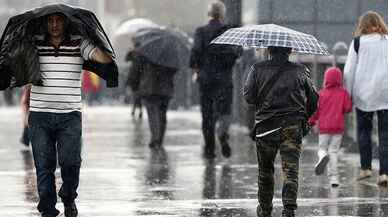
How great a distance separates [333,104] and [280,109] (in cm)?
295

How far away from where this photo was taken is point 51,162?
9.67 m

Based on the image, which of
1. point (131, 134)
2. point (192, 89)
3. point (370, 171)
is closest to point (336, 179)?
point (370, 171)

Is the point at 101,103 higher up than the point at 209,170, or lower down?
lower down

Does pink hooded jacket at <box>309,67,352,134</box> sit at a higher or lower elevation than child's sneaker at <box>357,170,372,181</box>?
higher

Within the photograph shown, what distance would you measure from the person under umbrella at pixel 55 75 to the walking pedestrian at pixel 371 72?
13.1 ft

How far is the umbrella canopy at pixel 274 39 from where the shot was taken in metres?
10.1

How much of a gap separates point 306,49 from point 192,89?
66.8 ft

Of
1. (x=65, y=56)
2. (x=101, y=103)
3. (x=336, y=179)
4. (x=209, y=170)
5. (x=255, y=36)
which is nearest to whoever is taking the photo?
(x=65, y=56)

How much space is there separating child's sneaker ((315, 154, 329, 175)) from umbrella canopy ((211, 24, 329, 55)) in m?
2.45

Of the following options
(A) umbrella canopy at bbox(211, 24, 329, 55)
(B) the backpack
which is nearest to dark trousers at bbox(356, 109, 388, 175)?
(B) the backpack

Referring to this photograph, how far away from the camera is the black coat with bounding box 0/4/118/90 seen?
31.0ft

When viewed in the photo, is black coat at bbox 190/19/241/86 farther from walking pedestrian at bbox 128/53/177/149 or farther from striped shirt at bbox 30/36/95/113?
striped shirt at bbox 30/36/95/113

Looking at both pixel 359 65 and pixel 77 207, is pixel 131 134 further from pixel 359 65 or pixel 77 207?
pixel 77 207

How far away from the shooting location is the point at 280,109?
9.96 metres
